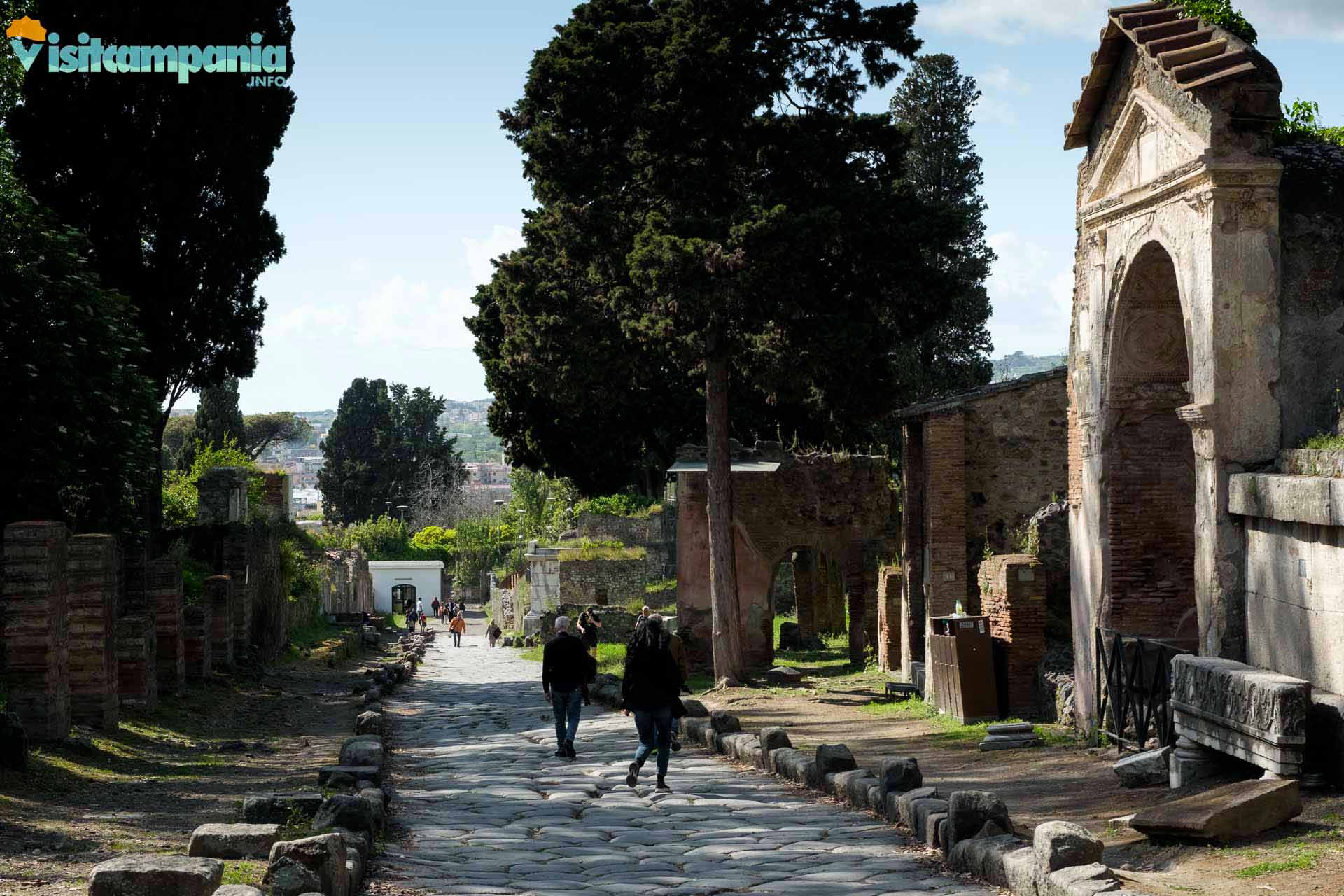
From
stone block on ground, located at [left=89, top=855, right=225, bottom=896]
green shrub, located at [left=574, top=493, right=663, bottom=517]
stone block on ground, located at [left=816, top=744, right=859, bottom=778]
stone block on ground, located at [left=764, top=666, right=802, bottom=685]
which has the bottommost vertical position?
stone block on ground, located at [left=764, top=666, right=802, bottom=685]

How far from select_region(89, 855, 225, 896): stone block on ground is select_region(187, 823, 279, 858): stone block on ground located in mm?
1123

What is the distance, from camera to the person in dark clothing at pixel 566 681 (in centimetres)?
1427

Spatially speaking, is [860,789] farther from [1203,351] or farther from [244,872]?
[244,872]

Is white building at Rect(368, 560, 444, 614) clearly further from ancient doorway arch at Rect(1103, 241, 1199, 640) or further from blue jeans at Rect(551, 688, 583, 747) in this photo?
ancient doorway arch at Rect(1103, 241, 1199, 640)

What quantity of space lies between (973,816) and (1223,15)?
8.05 metres

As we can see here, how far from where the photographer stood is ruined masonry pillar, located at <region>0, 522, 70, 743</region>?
480 inches

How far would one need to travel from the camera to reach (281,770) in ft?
43.7

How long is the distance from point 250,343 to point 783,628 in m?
13.7

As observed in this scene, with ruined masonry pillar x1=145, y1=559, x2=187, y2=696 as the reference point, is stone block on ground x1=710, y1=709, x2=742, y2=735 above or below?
below

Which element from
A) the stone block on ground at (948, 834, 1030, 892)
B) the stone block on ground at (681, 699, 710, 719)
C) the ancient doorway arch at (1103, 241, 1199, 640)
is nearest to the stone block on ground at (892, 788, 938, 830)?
the stone block on ground at (948, 834, 1030, 892)

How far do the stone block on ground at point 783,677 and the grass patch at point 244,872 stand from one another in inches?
651

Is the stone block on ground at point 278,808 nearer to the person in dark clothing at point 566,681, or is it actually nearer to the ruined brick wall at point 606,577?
the person in dark clothing at point 566,681

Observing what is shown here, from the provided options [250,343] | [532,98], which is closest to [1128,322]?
[532,98]

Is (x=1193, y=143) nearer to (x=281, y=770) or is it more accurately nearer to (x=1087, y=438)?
(x=1087, y=438)
